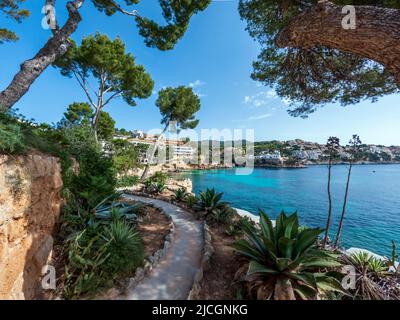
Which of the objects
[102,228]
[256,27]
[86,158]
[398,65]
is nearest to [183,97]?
[256,27]

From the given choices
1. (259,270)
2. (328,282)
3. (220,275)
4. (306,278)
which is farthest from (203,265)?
(328,282)

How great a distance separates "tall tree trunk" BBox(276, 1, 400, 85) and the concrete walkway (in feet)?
15.2

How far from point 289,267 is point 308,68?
528 centimetres

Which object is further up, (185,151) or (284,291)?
(185,151)

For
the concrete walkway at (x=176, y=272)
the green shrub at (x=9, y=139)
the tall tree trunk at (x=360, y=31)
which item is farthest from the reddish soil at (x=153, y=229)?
the tall tree trunk at (x=360, y=31)

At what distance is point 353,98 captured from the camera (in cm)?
586

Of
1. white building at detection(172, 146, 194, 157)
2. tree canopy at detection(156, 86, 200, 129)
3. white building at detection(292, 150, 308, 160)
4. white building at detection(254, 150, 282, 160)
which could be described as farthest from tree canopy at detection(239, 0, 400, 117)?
white building at detection(292, 150, 308, 160)

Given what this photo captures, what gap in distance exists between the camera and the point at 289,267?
8.84 ft

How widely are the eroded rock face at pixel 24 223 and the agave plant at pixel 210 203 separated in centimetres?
459

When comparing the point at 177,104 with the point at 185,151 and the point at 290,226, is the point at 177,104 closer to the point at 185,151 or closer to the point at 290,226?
the point at 290,226

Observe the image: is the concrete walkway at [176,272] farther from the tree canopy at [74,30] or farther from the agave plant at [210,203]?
the tree canopy at [74,30]

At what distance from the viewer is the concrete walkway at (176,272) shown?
119 inches
